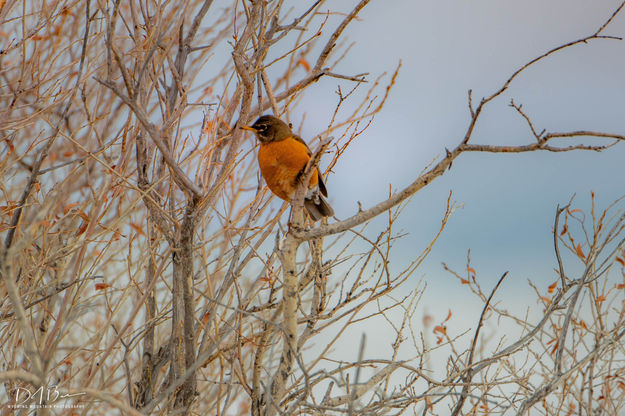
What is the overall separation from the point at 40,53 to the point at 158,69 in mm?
1311

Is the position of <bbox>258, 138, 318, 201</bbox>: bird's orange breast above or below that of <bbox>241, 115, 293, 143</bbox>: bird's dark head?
below

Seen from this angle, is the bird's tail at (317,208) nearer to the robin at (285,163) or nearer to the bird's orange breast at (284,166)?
the robin at (285,163)

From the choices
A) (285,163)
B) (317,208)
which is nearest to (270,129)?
(285,163)

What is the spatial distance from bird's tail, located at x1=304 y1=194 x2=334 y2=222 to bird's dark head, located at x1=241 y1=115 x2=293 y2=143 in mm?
532

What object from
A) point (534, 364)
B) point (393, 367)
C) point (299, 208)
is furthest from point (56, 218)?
point (534, 364)

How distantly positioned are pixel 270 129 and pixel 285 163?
0.37 metres

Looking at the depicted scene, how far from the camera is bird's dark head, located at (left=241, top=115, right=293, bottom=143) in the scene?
14.4 ft

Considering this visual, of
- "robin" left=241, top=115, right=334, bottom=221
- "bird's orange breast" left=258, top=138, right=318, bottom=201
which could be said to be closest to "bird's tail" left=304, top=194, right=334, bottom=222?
"robin" left=241, top=115, right=334, bottom=221

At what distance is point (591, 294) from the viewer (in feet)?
16.2

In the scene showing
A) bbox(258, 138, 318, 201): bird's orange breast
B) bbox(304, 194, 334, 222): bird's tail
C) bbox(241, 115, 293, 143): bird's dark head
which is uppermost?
bbox(241, 115, 293, 143): bird's dark head

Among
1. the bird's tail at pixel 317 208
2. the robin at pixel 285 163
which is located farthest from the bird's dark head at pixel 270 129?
the bird's tail at pixel 317 208

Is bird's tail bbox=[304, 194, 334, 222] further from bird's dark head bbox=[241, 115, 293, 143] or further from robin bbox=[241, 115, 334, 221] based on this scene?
bird's dark head bbox=[241, 115, 293, 143]

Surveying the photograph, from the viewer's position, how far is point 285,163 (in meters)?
4.18

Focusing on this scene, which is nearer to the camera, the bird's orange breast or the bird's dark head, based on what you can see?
the bird's orange breast
